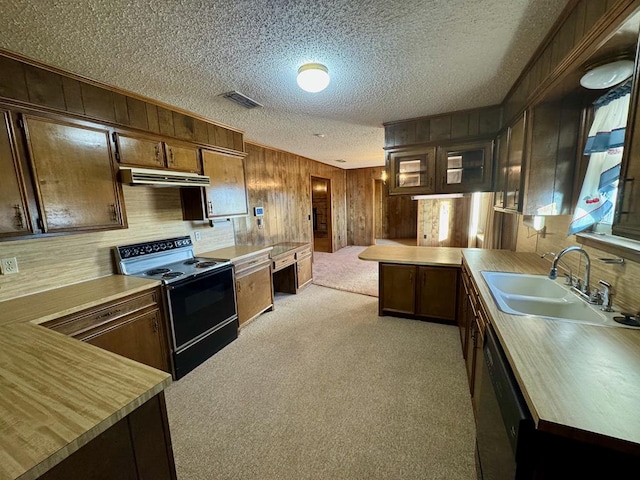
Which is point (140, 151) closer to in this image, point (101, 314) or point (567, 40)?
point (101, 314)

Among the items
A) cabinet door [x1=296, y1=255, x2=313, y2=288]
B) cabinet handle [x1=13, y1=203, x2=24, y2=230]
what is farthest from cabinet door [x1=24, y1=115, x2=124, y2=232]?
cabinet door [x1=296, y1=255, x2=313, y2=288]

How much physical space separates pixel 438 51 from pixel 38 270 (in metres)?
3.23

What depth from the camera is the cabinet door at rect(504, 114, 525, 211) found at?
1.93 metres

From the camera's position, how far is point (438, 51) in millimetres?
1724

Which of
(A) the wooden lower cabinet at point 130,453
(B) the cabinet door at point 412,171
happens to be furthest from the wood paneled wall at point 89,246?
(B) the cabinet door at point 412,171

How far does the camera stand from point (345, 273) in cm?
522

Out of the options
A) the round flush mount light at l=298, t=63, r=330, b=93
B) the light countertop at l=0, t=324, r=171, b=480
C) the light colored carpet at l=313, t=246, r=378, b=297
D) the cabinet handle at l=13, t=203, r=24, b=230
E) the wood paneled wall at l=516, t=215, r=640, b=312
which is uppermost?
the round flush mount light at l=298, t=63, r=330, b=93

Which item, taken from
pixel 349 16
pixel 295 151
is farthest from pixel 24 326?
pixel 295 151

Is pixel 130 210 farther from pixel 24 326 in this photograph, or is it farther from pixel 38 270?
pixel 24 326

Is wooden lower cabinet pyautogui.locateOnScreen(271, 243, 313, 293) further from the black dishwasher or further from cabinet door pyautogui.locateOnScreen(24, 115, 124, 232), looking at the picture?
the black dishwasher

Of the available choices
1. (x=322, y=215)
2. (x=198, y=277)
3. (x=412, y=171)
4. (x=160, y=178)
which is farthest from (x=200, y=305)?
(x=322, y=215)

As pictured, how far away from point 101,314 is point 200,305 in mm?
773

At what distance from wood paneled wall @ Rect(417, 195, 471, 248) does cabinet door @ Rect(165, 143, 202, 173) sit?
5164mm

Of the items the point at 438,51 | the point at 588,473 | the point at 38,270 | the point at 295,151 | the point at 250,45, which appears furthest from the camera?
the point at 295,151
